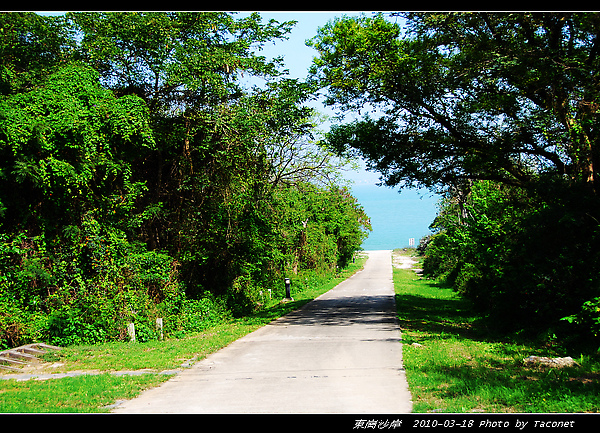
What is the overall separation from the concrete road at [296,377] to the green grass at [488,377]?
0.38 m

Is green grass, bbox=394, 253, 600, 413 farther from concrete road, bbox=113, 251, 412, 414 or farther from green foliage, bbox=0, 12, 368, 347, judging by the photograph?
green foliage, bbox=0, 12, 368, 347

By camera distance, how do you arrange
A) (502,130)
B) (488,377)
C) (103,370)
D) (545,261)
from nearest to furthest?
(488,377), (103,370), (545,261), (502,130)

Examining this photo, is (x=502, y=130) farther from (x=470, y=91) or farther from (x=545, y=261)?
(x=545, y=261)

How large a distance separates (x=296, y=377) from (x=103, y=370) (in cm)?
405

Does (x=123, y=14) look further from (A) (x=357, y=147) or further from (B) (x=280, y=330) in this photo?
(B) (x=280, y=330)

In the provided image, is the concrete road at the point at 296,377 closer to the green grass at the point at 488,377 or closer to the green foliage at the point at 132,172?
the green grass at the point at 488,377

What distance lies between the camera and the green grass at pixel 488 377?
20.8 ft

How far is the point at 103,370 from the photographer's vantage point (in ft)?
31.3

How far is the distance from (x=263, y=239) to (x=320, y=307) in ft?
12.5

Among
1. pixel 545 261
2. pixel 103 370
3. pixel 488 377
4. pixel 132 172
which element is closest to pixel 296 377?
pixel 488 377

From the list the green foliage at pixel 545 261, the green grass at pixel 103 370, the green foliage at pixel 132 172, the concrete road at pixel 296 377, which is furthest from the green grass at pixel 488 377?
the green foliage at pixel 132 172

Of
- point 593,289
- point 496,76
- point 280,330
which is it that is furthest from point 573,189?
point 280,330

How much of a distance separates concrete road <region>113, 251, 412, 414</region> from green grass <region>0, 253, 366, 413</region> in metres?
0.42

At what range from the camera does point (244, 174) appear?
19.2 meters
